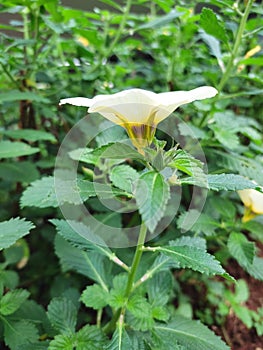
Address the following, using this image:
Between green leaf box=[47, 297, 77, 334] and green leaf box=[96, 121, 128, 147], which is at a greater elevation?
green leaf box=[96, 121, 128, 147]

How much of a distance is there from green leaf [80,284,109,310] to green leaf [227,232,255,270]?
0.26 meters

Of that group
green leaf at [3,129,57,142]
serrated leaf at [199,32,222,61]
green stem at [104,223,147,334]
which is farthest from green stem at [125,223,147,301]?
serrated leaf at [199,32,222,61]

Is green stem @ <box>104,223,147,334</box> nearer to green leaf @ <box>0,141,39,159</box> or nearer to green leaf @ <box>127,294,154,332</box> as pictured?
green leaf @ <box>127,294,154,332</box>

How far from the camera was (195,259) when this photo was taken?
50 cm

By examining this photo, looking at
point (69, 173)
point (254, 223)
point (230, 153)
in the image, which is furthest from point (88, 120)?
point (254, 223)

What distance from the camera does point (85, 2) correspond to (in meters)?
2.13

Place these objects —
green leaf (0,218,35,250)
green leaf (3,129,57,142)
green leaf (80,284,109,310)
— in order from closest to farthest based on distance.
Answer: green leaf (0,218,35,250)
green leaf (80,284,109,310)
green leaf (3,129,57,142)

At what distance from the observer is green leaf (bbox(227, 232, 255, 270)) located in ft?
2.39

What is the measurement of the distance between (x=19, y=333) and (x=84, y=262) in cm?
17

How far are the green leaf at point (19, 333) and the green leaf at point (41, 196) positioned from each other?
0.22 metres

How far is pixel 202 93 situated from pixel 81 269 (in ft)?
1.41

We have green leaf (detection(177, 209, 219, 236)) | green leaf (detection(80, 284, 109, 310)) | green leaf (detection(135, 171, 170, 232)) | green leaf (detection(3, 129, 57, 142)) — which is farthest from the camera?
green leaf (detection(3, 129, 57, 142))

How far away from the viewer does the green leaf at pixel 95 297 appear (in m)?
0.62

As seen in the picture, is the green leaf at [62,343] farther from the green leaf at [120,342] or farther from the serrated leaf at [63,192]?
the serrated leaf at [63,192]
